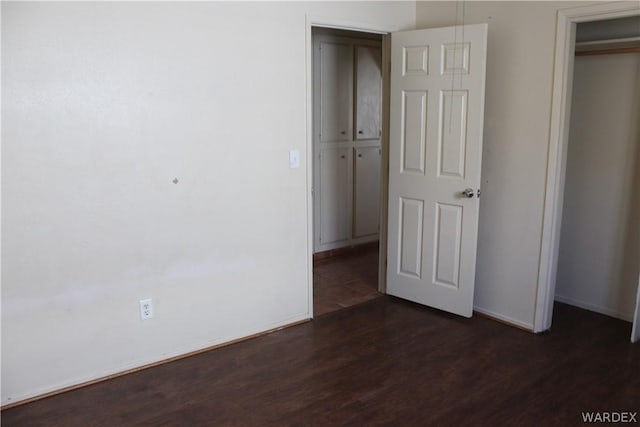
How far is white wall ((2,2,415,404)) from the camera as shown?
98.4 inches

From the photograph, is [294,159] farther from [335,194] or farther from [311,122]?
[335,194]

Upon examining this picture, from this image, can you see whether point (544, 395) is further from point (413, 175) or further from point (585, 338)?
point (413, 175)

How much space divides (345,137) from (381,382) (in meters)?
2.71

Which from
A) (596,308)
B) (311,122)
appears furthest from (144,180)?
(596,308)

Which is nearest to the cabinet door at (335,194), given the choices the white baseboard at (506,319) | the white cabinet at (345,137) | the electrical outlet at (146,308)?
the white cabinet at (345,137)

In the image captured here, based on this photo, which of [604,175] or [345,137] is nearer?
[604,175]

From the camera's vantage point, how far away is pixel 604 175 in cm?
357

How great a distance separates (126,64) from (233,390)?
5.63 feet

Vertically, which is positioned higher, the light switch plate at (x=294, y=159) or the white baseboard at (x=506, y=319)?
the light switch plate at (x=294, y=159)

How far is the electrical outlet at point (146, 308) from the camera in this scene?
2.92 m

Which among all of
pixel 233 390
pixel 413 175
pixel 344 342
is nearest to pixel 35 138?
pixel 233 390

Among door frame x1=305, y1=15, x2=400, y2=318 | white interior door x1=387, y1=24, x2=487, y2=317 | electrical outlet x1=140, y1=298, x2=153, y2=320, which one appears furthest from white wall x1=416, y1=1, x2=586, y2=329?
electrical outlet x1=140, y1=298, x2=153, y2=320

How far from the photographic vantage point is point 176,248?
299 centimetres

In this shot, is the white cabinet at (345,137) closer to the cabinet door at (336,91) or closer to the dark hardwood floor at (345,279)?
the cabinet door at (336,91)
